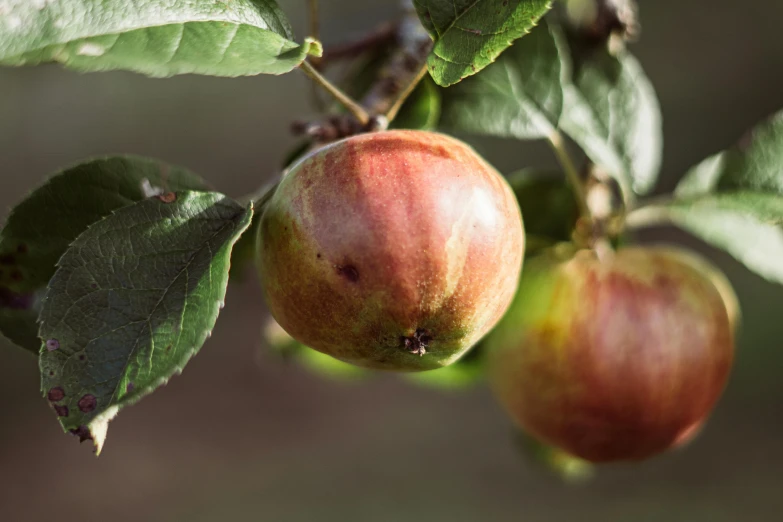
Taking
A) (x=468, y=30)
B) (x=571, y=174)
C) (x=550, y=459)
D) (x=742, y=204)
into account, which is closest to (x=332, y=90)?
(x=468, y=30)

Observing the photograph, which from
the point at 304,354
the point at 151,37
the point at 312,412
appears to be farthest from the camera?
the point at 312,412

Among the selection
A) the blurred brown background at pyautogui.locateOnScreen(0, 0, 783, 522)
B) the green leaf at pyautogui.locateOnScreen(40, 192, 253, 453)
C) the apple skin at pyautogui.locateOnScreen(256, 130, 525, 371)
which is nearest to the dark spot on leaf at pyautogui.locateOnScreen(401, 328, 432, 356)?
the apple skin at pyautogui.locateOnScreen(256, 130, 525, 371)

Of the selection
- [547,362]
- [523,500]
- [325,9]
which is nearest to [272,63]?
[547,362]

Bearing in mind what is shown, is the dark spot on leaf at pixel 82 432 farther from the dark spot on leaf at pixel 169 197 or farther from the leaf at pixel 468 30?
the leaf at pixel 468 30

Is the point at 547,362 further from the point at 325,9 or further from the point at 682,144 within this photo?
the point at 325,9

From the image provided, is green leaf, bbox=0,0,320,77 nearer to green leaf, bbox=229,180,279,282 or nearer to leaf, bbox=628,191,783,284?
green leaf, bbox=229,180,279,282

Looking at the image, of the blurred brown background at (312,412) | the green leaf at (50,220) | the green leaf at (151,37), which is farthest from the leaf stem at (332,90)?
the blurred brown background at (312,412)

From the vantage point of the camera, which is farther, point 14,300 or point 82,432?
point 14,300

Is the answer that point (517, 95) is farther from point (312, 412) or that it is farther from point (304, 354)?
point (312, 412)
